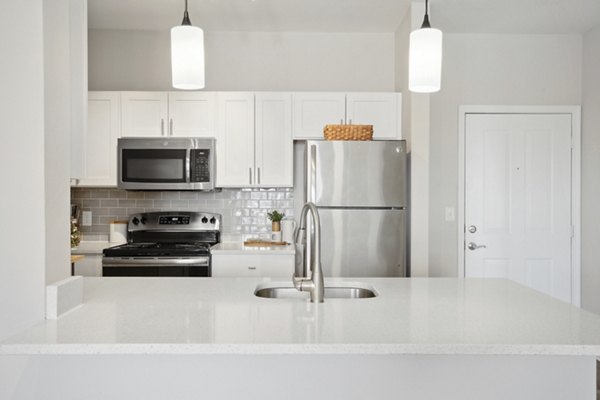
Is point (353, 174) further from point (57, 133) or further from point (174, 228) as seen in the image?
point (57, 133)

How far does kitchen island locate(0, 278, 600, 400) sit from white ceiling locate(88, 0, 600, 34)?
2468mm

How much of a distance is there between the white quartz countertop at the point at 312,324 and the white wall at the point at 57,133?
0.22m

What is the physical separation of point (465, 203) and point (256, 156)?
69.9 inches

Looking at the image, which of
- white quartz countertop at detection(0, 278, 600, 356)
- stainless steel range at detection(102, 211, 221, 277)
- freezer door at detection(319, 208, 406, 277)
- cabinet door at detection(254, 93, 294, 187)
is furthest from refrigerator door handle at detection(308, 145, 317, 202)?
white quartz countertop at detection(0, 278, 600, 356)

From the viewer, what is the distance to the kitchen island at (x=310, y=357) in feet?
4.34

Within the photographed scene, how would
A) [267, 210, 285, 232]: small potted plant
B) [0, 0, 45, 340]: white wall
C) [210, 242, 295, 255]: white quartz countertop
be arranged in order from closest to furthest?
1. [0, 0, 45, 340]: white wall
2. [210, 242, 295, 255]: white quartz countertop
3. [267, 210, 285, 232]: small potted plant

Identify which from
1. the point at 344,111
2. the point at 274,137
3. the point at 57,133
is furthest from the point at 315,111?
the point at 57,133

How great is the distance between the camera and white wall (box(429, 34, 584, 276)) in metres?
3.98

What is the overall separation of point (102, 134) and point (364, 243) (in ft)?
7.04

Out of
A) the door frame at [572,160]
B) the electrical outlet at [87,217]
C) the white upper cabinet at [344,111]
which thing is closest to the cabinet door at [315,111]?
the white upper cabinet at [344,111]

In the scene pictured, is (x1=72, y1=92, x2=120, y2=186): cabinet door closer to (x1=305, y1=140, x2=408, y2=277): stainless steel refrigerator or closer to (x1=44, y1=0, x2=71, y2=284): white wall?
(x1=305, y1=140, x2=408, y2=277): stainless steel refrigerator

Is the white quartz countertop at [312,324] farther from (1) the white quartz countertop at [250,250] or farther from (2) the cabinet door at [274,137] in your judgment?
(2) the cabinet door at [274,137]

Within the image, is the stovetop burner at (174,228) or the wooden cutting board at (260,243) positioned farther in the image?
the stovetop burner at (174,228)

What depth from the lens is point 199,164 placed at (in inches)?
142
